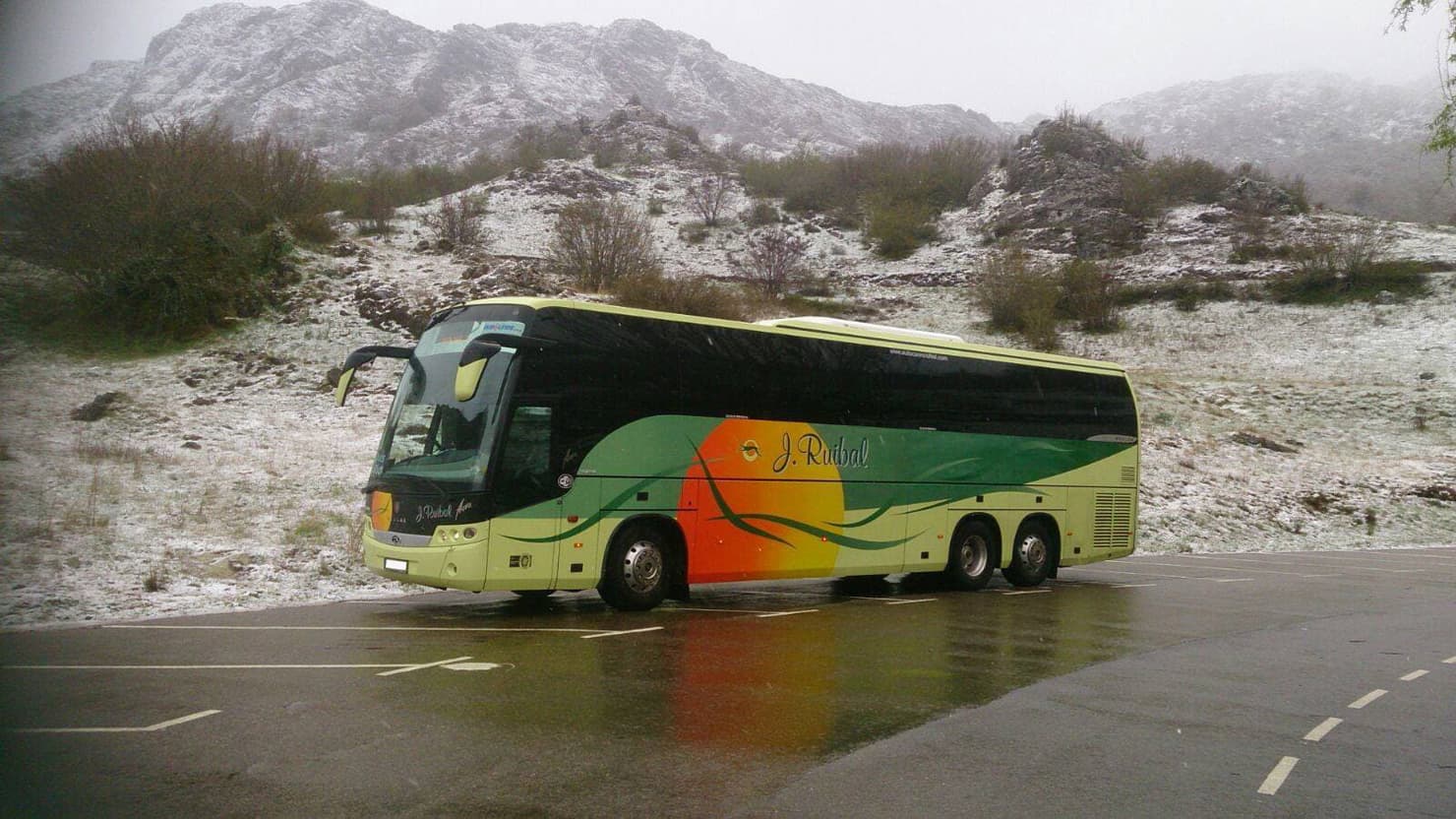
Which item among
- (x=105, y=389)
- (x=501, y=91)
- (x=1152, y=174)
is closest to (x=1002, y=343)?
(x=1152, y=174)

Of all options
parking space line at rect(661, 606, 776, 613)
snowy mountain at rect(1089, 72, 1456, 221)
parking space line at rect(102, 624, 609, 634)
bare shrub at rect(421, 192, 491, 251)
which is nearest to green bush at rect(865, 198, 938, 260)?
bare shrub at rect(421, 192, 491, 251)

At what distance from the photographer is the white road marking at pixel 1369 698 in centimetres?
855

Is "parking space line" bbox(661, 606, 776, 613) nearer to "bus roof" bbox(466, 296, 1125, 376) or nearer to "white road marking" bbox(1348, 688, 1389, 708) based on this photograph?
"bus roof" bbox(466, 296, 1125, 376)

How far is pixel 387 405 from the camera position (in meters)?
28.0

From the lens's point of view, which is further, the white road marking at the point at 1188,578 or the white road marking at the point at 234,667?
the white road marking at the point at 1188,578

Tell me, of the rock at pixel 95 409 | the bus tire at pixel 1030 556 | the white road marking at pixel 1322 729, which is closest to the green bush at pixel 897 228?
the rock at pixel 95 409

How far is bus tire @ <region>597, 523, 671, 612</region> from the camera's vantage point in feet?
41.4

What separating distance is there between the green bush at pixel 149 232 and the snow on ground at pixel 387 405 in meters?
1.49

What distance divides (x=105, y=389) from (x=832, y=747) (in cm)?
2430

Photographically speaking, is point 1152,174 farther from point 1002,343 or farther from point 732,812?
point 732,812

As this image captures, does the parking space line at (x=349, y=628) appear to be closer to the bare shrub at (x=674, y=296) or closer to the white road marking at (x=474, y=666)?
the white road marking at (x=474, y=666)

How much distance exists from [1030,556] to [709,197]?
44.4 meters

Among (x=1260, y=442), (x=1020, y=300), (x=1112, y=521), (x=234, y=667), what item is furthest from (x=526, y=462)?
(x=1020, y=300)

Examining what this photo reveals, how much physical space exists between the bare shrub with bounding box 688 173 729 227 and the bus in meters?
41.1
